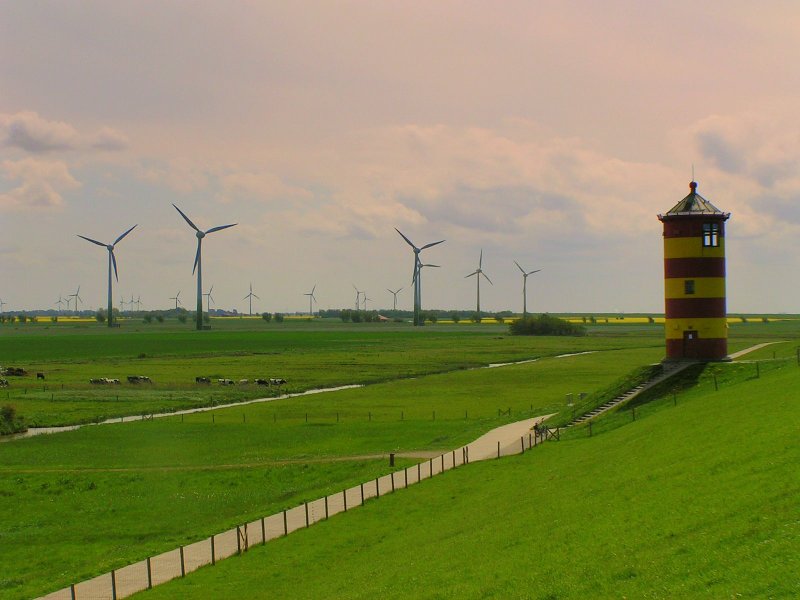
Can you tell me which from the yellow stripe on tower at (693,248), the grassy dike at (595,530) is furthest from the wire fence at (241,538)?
the yellow stripe on tower at (693,248)

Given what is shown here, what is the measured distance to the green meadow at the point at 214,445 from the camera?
3709 cm

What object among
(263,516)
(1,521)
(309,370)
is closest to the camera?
(263,516)

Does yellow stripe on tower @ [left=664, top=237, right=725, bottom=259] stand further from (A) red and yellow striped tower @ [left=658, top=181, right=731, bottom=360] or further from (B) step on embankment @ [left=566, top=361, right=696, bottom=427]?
(B) step on embankment @ [left=566, top=361, right=696, bottom=427]

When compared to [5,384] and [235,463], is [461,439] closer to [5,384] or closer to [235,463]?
[235,463]

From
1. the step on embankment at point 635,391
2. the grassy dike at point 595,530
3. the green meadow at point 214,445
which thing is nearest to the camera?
the grassy dike at point 595,530

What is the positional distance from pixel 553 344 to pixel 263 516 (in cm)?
16185

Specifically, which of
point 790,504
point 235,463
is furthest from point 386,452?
point 790,504

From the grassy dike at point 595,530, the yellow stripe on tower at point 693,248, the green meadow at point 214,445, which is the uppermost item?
the yellow stripe on tower at point 693,248

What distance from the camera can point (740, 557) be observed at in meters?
17.8

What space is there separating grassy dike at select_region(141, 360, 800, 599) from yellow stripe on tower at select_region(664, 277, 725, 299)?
619 inches

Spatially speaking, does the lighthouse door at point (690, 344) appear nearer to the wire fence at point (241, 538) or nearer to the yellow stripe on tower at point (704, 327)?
the yellow stripe on tower at point (704, 327)

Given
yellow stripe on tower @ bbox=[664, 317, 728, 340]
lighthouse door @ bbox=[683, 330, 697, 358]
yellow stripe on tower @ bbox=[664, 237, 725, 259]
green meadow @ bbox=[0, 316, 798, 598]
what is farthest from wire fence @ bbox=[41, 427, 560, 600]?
yellow stripe on tower @ bbox=[664, 237, 725, 259]

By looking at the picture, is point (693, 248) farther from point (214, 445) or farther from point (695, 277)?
point (214, 445)

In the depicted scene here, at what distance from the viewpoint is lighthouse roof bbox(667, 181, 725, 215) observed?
55.1m
